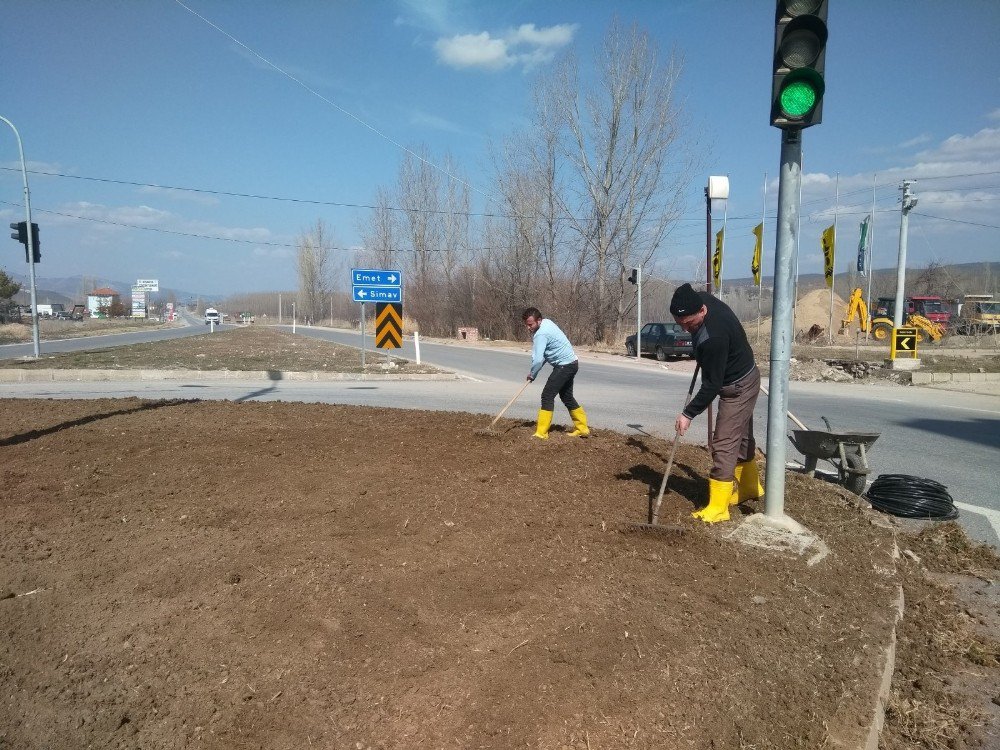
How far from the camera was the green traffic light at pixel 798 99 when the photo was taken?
157 inches

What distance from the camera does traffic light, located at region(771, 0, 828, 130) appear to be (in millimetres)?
3938

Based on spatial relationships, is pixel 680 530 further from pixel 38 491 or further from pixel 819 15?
pixel 38 491

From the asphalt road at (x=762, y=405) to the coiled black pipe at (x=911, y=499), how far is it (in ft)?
0.86

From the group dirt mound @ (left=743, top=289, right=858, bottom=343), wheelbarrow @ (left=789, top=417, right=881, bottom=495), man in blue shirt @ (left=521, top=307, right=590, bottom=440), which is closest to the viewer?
wheelbarrow @ (left=789, top=417, right=881, bottom=495)

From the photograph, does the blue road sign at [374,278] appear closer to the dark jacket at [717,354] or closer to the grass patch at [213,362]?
the grass patch at [213,362]

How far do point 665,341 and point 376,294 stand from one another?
13019 millimetres

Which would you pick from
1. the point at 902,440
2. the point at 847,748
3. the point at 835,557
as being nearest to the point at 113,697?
the point at 847,748

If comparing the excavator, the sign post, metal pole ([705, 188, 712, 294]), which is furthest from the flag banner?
metal pole ([705, 188, 712, 294])

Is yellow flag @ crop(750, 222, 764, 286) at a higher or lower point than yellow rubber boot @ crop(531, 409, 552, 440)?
higher

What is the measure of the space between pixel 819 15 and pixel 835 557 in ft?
10.6

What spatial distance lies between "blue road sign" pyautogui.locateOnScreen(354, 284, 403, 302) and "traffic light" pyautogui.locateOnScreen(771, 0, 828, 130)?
14.1 meters

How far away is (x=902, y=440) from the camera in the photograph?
912 cm

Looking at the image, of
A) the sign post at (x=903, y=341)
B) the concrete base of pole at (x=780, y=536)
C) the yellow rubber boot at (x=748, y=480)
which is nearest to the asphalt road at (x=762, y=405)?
the yellow rubber boot at (x=748, y=480)

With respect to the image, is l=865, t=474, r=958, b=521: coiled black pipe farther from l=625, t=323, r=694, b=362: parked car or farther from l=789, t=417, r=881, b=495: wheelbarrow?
l=625, t=323, r=694, b=362: parked car
